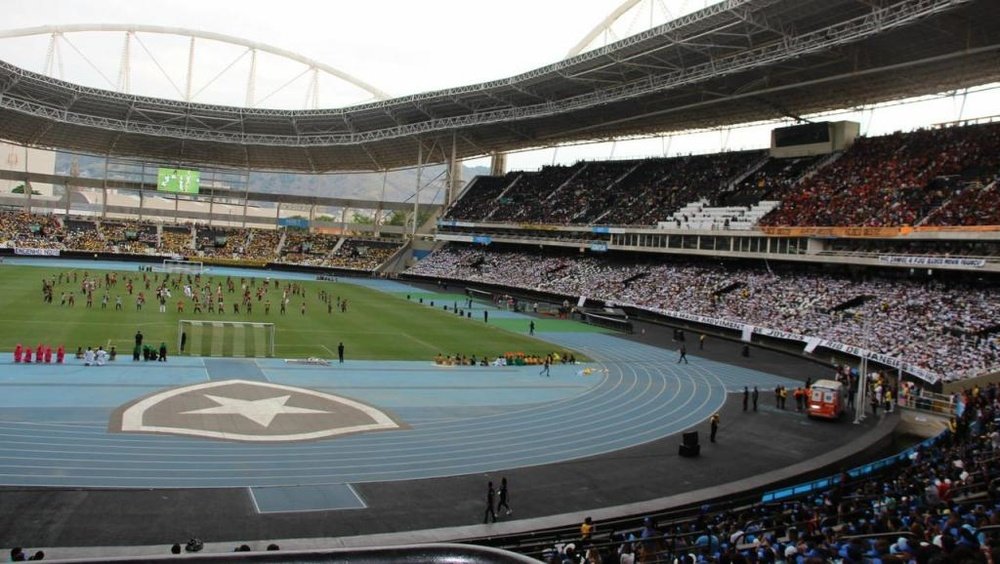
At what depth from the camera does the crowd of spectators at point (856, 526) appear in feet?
31.3

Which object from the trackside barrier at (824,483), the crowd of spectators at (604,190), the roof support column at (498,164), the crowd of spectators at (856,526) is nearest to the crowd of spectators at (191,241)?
the crowd of spectators at (604,190)

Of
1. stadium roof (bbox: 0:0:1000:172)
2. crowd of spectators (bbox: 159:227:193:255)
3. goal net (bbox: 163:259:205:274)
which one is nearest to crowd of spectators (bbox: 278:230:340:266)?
stadium roof (bbox: 0:0:1000:172)

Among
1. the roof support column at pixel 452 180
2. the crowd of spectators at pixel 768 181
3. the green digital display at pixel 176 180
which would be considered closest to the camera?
the crowd of spectators at pixel 768 181

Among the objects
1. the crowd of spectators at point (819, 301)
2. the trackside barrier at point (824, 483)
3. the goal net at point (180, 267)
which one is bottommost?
the trackside barrier at point (824, 483)

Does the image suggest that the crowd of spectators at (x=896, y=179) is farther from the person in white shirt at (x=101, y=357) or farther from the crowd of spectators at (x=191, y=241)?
the crowd of spectators at (x=191, y=241)

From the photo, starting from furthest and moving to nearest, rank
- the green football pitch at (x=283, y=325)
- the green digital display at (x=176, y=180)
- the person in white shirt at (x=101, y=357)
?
the green digital display at (x=176, y=180)
the green football pitch at (x=283, y=325)
the person in white shirt at (x=101, y=357)

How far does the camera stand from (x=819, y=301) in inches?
1801

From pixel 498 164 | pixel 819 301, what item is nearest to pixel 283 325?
pixel 819 301

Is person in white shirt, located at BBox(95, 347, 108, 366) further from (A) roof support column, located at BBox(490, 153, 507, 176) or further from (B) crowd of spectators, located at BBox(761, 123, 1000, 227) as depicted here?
(A) roof support column, located at BBox(490, 153, 507, 176)

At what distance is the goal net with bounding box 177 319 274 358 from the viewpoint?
34.4 m

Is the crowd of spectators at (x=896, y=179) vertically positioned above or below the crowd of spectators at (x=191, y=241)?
above

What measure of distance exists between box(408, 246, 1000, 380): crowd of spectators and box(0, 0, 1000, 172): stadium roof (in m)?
14.6

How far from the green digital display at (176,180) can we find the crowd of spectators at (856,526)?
290 feet

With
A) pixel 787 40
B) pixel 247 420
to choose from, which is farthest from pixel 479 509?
pixel 787 40
